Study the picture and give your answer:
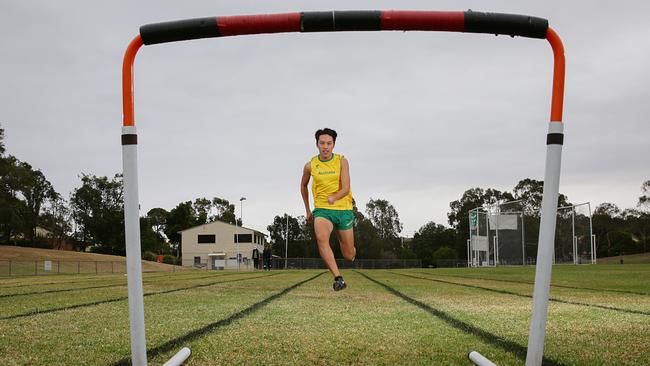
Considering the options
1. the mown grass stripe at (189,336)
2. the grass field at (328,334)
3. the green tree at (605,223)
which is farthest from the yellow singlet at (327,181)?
the green tree at (605,223)

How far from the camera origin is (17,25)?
4672 millimetres

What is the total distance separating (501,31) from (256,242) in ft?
285

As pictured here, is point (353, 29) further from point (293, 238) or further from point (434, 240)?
point (434, 240)

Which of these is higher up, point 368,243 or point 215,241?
point 215,241

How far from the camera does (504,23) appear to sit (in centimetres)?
324

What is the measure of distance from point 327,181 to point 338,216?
1.61 feet

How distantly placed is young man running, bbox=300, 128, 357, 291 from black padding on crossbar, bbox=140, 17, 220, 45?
12.8ft

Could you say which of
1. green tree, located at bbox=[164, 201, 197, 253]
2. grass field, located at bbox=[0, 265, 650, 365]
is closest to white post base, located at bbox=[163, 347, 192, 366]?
grass field, located at bbox=[0, 265, 650, 365]

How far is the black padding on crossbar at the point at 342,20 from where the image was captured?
3.17m

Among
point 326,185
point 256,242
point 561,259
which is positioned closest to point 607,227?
point 256,242

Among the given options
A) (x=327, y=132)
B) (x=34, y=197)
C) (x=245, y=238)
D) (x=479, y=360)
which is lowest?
(x=245, y=238)

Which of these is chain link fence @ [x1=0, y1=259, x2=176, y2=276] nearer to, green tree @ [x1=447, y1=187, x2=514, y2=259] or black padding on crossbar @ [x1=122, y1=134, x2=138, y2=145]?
black padding on crossbar @ [x1=122, y1=134, x2=138, y2=145]

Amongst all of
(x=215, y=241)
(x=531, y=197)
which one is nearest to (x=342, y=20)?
(x=531, y=197)

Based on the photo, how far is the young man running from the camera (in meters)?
7.25
